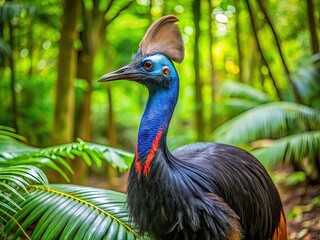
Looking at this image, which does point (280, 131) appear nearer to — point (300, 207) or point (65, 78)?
point (300, 207)

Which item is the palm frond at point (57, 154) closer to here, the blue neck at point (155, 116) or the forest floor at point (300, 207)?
the blue neck at point (155, 116)

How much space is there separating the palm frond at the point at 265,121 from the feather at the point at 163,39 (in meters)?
2.50

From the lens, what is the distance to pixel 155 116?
2.40 meters

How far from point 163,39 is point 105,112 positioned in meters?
9.36

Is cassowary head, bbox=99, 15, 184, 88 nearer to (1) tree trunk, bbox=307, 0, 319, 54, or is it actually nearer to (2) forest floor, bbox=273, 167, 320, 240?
(2) forest floor, bbox=273, 167, 320, 240

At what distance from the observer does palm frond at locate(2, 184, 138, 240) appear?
114 inches

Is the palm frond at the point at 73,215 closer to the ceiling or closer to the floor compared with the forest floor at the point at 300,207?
closer to the ceiling

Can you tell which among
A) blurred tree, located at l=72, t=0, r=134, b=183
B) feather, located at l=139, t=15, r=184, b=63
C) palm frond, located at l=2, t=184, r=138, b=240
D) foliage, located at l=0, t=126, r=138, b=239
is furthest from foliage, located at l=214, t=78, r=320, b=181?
blurred tree, located at l=72, t=0, r=134, b=183

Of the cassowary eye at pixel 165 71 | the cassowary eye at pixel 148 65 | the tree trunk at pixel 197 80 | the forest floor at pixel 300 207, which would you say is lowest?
the forest floor at pixel 300 207

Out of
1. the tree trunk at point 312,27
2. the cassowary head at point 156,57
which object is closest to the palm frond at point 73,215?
the cassowary head at point 156,57

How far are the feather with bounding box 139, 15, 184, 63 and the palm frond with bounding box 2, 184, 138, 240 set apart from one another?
1.01m

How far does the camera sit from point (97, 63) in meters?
10.5

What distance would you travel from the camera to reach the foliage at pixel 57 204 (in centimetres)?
286

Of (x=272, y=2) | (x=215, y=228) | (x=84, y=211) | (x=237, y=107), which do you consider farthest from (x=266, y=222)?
(x=272, y=2)
